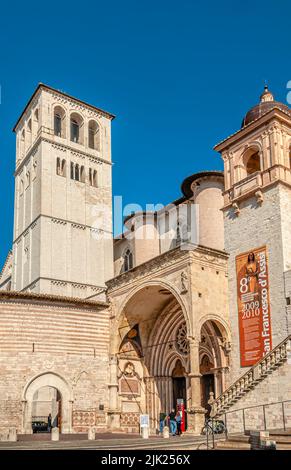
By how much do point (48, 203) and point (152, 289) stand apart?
16701 millimetres

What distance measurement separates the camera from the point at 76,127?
45094 mm

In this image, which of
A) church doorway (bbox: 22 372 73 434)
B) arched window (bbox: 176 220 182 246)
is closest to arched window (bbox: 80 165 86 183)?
arched window (bbox: 176 220 182 246)

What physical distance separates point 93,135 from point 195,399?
95.4 feet

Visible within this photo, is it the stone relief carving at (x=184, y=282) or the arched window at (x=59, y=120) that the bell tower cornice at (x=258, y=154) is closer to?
the stone relief carving at (x=184, y=282)

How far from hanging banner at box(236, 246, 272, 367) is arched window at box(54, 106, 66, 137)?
970 inches

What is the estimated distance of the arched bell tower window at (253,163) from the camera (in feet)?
80.4

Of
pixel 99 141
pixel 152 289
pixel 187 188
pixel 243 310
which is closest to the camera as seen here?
pixel 243 310

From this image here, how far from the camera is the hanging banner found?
21.3 meters

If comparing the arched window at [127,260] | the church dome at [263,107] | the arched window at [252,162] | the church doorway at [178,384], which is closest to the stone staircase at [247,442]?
the church doorway at [178,384]

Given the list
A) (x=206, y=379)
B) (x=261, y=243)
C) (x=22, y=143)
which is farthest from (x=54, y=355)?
(x=22, y=143)

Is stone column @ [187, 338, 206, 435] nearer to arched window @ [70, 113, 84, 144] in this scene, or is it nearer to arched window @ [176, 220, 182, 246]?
arched window @ [176, 220, 182, 246]

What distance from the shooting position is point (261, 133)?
23.5 m
